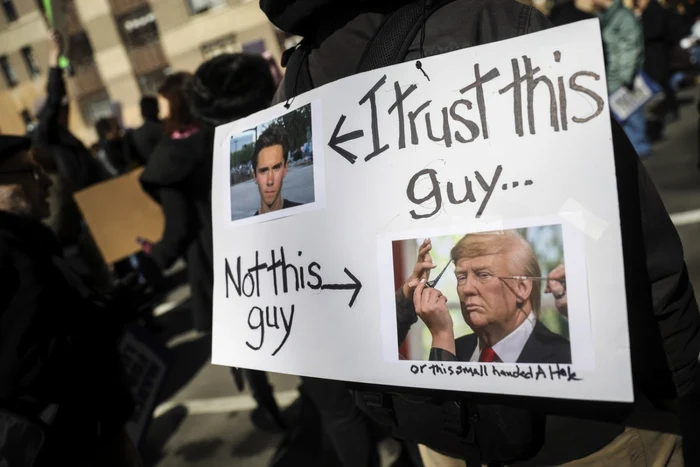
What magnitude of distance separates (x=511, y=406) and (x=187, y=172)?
1738 mm

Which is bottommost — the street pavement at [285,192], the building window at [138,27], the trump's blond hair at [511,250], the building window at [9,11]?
the trump's blond hair at [511,250]

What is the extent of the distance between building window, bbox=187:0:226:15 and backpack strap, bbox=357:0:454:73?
2040 cm

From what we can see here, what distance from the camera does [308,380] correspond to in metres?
1.87

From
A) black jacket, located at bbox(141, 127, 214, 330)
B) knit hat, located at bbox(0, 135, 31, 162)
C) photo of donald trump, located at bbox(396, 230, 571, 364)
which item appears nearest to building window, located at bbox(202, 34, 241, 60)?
black jacket, located at bbox(141, 127, 214, 330)

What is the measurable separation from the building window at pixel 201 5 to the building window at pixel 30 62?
28.3 ft

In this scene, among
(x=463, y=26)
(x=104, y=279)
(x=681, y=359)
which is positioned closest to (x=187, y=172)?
(x=463, y=26)

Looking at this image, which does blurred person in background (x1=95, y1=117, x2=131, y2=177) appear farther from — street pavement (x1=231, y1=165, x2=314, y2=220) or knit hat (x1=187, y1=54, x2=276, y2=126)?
street pavement (x1=231, y1=165, x2=314, y2=220)

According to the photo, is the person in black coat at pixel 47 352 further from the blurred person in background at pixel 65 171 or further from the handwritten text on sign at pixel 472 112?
the blurred person in background at pixel 65 171

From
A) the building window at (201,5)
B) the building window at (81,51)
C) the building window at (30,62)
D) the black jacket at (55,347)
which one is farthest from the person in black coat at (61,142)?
the building window at (30,62)

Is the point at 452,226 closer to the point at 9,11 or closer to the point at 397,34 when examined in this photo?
the point at 397,34

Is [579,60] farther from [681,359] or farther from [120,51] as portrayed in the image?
[120,51]

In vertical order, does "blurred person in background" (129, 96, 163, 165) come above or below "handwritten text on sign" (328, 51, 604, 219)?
above

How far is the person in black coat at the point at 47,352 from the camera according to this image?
1295mm

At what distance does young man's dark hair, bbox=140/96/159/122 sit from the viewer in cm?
440
